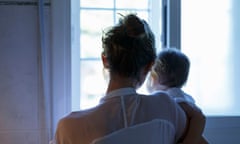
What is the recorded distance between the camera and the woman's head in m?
0.97

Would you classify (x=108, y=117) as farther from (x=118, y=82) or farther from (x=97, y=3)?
(x=97, y=3)

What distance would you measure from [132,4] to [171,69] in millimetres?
496

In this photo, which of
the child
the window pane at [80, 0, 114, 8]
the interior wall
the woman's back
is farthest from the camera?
the window pane at [80, 0, 114, 8]

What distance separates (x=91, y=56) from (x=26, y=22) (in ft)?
1.16

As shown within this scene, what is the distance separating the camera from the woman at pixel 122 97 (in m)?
0.95

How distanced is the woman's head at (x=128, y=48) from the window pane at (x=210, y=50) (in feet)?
2.49

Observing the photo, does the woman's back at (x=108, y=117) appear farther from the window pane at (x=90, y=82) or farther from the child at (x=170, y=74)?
the window pane at (x=90, y=82)

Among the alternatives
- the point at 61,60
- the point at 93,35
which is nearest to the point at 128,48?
the point at 61,60

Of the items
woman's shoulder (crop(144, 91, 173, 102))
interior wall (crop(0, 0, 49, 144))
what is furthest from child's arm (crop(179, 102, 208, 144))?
interior wall (crop(0, 0, 49, 144))

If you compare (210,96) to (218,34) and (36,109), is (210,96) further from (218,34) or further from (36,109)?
(36,109)

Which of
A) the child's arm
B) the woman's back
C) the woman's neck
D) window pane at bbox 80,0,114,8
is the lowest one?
the child's arm

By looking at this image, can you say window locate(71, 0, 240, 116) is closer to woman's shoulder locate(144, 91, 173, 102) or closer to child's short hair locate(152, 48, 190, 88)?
child's short hair locate(152, 48, 190, 88)

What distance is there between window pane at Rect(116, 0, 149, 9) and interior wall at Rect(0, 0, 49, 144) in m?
0.37

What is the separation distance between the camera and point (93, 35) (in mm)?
1674
